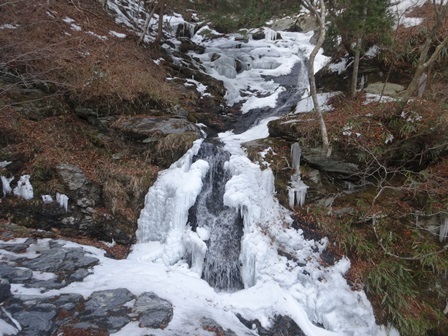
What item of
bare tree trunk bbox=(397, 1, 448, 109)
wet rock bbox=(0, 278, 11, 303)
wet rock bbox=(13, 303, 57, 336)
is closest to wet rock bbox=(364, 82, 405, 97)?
bare tree trunk bbox=(397, 1, 448, 109)

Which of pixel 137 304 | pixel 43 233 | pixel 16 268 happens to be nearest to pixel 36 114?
pixel 43 233

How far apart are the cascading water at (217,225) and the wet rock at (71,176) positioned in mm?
2802

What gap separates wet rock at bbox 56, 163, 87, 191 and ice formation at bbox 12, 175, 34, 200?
0.68 meters

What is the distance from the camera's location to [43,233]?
5.93m

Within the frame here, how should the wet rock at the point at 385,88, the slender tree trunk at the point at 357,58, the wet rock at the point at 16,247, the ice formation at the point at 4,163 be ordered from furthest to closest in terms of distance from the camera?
the wet rock at the point at 385,88
the slender tree trunk at the point at 357,58
the ice formation at the point at 4,163
the wet rock at the point at 16,247

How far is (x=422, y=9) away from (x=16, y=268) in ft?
46.2

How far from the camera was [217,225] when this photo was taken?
6613 millimetres

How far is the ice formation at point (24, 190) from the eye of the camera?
20.3ft

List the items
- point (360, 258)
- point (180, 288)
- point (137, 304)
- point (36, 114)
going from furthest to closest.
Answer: point (36, 114) < point (360, 258) < point (180, 288) < point (137, 304)

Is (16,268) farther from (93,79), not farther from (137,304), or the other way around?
(93,79)

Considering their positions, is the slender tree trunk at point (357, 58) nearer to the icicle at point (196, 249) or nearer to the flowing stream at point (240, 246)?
the flowing stream at point (240, 246)

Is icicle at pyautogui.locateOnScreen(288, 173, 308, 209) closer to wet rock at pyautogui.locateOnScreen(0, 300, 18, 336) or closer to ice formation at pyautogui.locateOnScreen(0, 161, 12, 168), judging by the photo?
wet rock at pyautogui.locateOnScreen(0, 300, 18, 336)

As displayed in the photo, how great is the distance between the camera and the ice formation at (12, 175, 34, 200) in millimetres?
6176

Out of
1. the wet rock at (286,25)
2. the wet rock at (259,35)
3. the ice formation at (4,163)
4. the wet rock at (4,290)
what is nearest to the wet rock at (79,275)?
the wet rock at (4,290)
